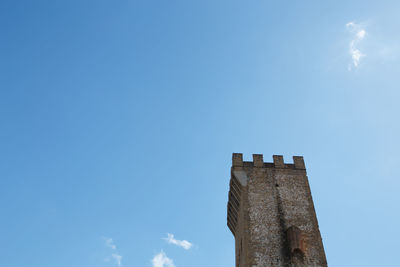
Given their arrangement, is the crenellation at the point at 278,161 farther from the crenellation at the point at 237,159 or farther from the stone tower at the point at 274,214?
the crenellation at the point at 237,159

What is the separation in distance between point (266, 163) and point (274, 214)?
438 centimetres

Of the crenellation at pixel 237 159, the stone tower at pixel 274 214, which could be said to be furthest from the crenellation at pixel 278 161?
the crenellation at pixel 237 159

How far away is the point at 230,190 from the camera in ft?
84.5

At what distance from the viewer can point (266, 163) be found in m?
25.4

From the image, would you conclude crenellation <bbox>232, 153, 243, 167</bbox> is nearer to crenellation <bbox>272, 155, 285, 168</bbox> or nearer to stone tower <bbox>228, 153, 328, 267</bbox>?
stone tower <bbox>228, 153, 328, 267</bbox>

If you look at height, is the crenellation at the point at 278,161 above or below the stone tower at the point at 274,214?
above

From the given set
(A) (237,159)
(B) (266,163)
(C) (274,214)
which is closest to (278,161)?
(B) (266,163)

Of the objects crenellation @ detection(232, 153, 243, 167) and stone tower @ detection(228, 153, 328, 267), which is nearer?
stone tower @ detection(228, 153, 328, 267)

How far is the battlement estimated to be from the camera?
2517cm

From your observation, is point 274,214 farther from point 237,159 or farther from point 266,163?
point 237,159

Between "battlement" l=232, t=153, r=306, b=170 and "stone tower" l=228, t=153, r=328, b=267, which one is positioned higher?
"battlement" l=232, t=153, r=306, b=170

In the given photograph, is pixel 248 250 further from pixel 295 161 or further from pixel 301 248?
pixel 295 161

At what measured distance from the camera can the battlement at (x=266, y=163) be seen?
25.2 m

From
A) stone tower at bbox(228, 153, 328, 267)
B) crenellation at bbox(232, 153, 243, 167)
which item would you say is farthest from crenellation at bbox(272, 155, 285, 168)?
crenellation at bbox(232, 153, 243, 167)
